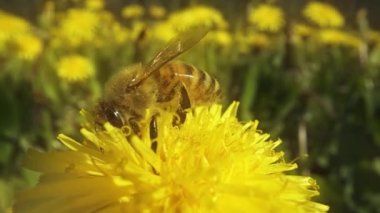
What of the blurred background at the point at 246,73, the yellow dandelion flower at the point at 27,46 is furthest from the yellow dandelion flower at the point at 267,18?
the yellow dandelion flower at the point at 27,46

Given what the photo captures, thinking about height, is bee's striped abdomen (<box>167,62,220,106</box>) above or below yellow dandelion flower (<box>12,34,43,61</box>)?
below

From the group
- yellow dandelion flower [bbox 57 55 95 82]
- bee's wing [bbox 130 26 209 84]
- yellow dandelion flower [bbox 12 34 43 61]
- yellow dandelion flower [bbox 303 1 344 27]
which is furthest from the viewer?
yellow dandelion flower [bbox 303 1 344 27]

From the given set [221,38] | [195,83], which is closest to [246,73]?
[221,38]

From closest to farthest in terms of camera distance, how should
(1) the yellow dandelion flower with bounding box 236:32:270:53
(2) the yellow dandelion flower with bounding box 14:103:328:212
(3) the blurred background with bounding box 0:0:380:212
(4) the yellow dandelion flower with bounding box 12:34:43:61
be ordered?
1. (2) the yellow dandelion flower with bounding box 14:103:328:212
2. (3) the blurred background with bounding box 0:0:380:212
3. (4) the yellow dandelion flower with bounding box 12:34:43:61
4. (1) the yellow dandelion flower with bounding box 236:32:270:53

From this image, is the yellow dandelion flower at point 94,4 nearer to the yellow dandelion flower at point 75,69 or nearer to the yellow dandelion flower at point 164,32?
the yellow dandelion flower at point 164,32

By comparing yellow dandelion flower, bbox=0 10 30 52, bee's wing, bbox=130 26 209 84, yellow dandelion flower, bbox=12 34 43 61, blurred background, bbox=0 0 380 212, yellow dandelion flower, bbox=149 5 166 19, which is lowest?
bee's wing, bbox=130 26 209 84

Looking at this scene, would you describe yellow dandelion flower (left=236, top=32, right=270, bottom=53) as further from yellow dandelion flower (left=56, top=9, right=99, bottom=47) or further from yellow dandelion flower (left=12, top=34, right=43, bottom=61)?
yellow dandelion flower (left=12, top=34, right=43, bottom=61)

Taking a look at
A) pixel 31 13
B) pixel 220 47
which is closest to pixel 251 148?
pixel 220 47

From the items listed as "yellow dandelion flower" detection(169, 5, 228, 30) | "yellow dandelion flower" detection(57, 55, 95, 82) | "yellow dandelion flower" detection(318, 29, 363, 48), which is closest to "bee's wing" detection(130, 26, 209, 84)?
A: "yellow dandelion flower" detection(57, 55, 95, 82)
